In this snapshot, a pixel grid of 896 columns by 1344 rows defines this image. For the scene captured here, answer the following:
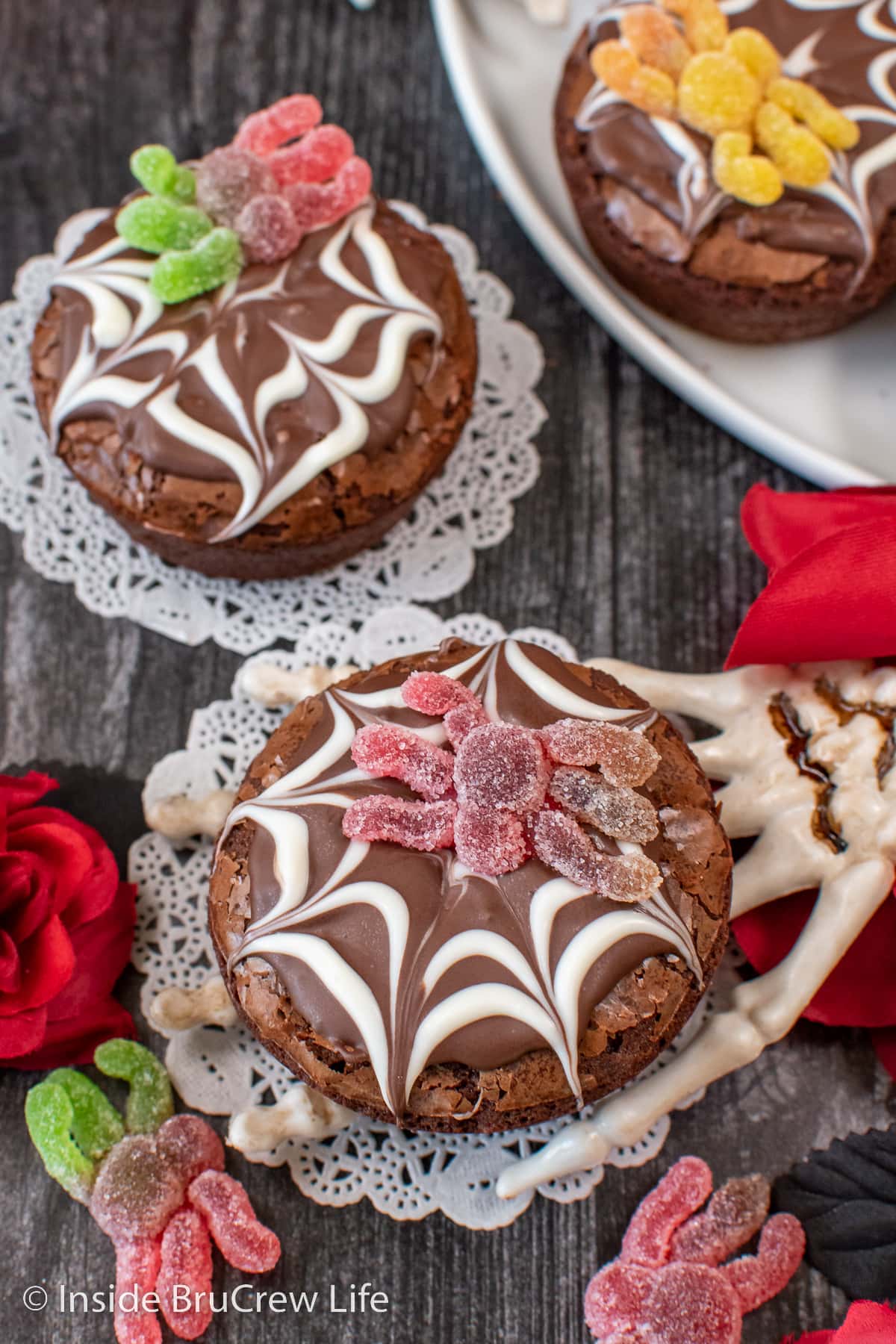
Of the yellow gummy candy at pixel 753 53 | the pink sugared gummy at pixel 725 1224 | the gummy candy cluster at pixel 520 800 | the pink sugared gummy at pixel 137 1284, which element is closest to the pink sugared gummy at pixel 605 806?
the gummy candy cluster at pixel 520 800

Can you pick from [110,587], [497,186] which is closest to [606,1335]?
[110,587]

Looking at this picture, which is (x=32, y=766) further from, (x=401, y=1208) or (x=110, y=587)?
(x=401, y=1208)

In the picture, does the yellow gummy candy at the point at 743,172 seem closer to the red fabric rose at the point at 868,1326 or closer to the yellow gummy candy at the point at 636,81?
the yellow gummy candy at the point at 636,81

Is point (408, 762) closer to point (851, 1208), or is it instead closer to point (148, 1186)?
point (148, 1186)

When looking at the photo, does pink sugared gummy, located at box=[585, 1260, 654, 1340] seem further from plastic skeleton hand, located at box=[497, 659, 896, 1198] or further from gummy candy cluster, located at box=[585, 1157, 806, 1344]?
plastic skeleton hand, located at box=[497, 659, 896, 1198]

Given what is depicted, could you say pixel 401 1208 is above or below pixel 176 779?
below
